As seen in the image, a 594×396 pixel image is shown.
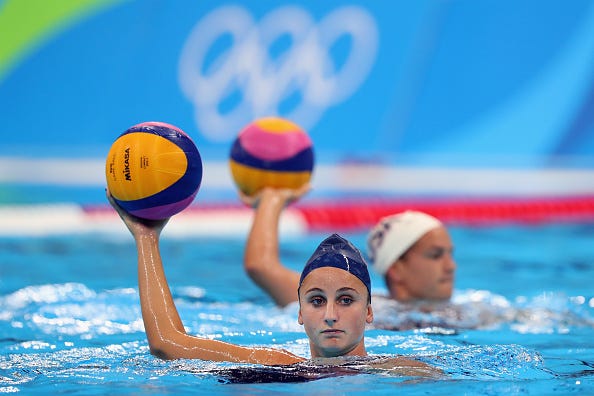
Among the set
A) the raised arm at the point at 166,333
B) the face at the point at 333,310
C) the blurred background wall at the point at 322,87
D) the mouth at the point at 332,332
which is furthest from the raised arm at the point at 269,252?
the blurred background wall at the point at 322,87

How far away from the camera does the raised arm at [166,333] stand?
302 centimetres

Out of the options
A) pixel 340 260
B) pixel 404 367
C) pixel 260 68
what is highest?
pixel 260 68

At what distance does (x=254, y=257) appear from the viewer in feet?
13.0

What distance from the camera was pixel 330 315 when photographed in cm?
282

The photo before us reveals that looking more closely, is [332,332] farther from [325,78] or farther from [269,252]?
[325,78]

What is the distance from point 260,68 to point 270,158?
519cm

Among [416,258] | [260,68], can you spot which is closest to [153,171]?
[416,258]

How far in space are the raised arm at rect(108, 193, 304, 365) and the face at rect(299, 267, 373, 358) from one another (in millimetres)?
218

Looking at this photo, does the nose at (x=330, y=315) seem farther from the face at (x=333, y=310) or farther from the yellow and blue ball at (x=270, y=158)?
the yellow and blue ball at (x=270, y=158)

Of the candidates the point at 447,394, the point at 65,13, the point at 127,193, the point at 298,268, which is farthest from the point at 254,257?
the point at 65,13

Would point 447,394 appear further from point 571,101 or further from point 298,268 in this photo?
point 571,101

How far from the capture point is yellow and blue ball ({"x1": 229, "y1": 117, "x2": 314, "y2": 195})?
4.29 m

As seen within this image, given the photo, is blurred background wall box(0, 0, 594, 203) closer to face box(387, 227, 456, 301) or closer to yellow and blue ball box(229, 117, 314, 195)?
yellow and blue ball box(229, 117, 314, 195)

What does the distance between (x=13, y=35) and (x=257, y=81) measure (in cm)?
227
